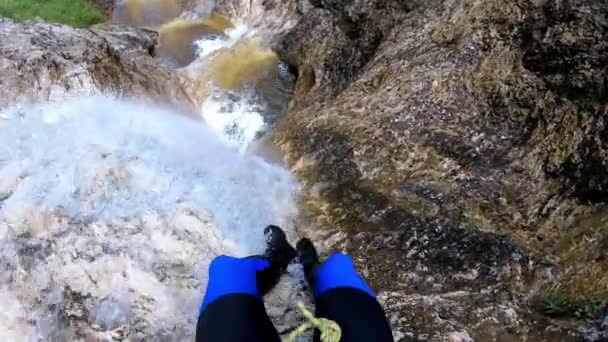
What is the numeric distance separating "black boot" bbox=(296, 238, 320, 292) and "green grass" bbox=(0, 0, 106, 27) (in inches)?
361

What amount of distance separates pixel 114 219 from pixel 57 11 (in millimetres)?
9064

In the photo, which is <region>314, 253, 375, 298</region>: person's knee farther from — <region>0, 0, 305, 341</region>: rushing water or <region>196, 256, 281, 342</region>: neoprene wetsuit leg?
<region>0, 0, 305, 341</region>: rushing water

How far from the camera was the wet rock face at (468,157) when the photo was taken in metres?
4.39

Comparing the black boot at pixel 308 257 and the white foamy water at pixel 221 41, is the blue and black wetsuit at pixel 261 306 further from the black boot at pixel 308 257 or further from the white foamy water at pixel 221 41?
the white foamy water at pixel 221 41

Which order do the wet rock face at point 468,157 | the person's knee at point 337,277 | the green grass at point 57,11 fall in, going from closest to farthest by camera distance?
the person's knee at point 337,277
the wet rock face at point 468,157
the green grass at point 57,11

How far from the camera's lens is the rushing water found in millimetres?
4047

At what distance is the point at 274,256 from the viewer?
4457 mm

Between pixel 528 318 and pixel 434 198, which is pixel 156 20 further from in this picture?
pixel 528 318

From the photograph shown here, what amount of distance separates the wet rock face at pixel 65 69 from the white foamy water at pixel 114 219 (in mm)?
457

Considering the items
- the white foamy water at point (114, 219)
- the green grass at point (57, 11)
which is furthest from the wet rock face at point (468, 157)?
the green grass at point (57, 11)

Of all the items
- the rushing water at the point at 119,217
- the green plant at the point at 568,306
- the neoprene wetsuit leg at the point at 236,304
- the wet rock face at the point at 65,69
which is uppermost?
the green plant at the point at 568,306

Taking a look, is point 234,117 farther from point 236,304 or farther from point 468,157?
point 236,304

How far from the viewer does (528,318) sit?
398 centimetres

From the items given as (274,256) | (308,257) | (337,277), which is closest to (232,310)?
(337,277)
